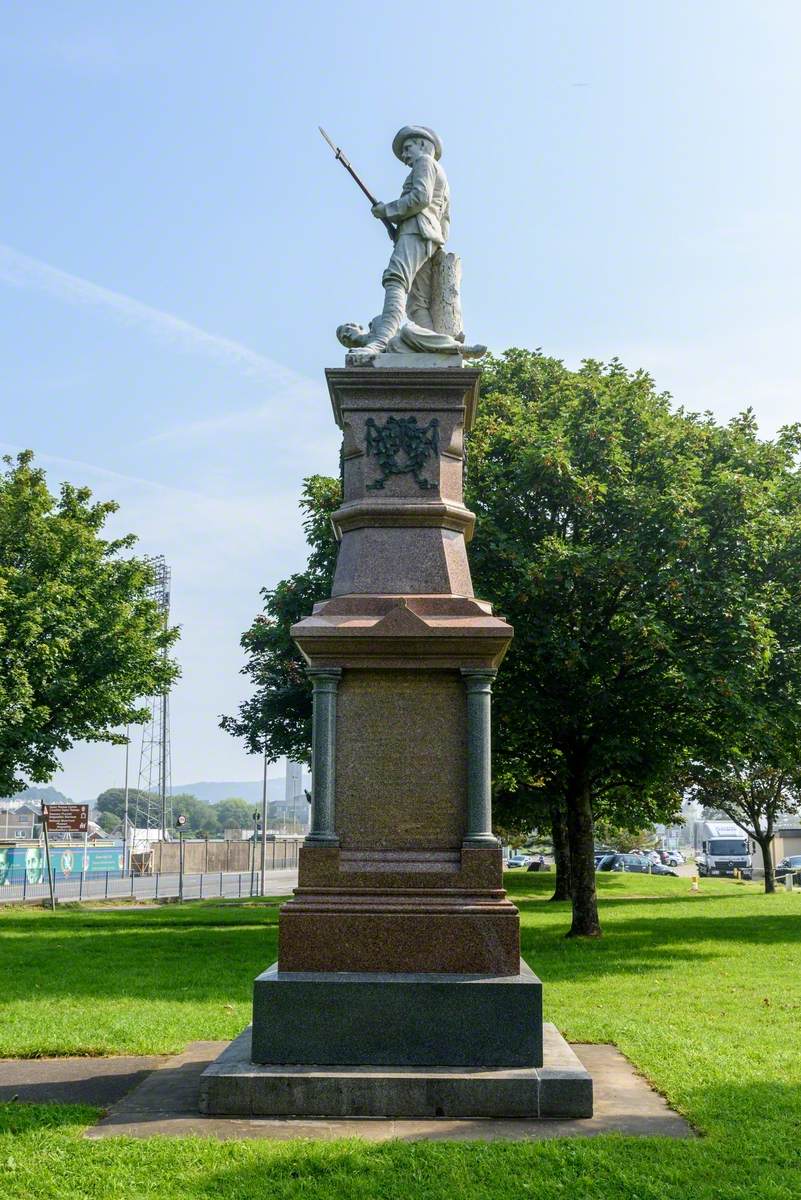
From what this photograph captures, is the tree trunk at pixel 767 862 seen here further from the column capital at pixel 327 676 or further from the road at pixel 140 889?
the column capital at pixel 327 676

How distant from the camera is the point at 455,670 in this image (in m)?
8.45

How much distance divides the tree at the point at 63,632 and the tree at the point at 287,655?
2.86 metres

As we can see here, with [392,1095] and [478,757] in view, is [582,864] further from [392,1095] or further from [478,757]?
[392,1095]

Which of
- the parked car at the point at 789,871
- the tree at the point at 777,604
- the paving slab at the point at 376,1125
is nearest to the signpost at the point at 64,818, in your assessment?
the tree at the point at 777,604

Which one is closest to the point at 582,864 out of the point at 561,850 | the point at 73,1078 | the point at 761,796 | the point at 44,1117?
the point at 561,850

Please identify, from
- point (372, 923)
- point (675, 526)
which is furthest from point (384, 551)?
point (675, 526)

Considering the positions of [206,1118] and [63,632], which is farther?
[63,632]

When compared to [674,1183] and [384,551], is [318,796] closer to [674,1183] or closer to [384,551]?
[384,551]

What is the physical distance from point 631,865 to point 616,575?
56031mm

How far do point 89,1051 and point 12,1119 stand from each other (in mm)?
2738

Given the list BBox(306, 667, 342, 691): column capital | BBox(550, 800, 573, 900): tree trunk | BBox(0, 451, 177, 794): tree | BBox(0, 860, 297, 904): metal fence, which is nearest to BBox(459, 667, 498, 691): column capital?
BBox(306, 667, 342, 691): column capital

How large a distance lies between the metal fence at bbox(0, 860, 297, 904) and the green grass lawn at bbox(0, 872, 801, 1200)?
1474 cm

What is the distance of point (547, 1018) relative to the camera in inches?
451

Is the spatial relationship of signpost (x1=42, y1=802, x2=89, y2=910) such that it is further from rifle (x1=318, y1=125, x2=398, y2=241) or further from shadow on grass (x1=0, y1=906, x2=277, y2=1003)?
rifle (x1=318, y1=125, x2=398, y2=241)
